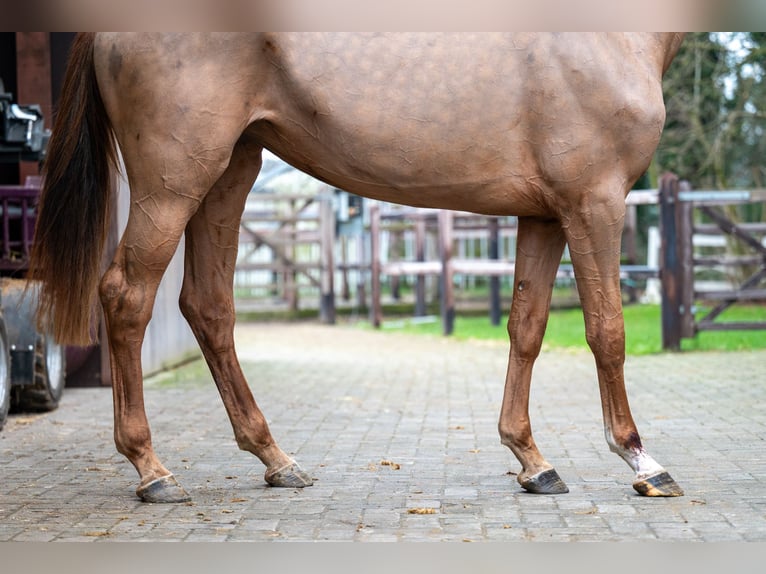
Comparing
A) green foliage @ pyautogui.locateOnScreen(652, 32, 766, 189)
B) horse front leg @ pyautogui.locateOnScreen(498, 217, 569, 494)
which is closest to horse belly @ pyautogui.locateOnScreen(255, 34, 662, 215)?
horse front leg @ pyautogui.locateOnScreen(498, 217, 569, 494)

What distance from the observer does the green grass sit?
12.4 m

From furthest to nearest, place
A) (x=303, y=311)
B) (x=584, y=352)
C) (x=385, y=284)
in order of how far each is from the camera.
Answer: (x=385, y=284) < (x=303, y=311) < (x=584, y=352)

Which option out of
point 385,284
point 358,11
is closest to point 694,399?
point 358,11

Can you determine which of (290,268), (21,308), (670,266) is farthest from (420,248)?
(21,308)

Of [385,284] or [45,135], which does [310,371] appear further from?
[385,284]

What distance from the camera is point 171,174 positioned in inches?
172

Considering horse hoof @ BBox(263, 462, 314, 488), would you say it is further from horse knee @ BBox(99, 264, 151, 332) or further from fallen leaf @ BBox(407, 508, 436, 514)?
horse knee @ BBox(99, 264, 151, 332)

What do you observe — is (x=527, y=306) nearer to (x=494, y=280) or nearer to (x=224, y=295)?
(x=224, y=295)

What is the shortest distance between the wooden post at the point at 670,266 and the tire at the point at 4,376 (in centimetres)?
727

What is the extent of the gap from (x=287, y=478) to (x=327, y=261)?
1354 cm

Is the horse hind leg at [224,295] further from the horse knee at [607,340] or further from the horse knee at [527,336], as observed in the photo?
the horse knee at [607,340]

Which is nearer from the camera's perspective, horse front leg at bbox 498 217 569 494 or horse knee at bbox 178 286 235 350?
horse front leg at bbox 498 217 569 494

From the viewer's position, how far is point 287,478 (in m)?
4.93

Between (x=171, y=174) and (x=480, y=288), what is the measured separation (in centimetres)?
1896
